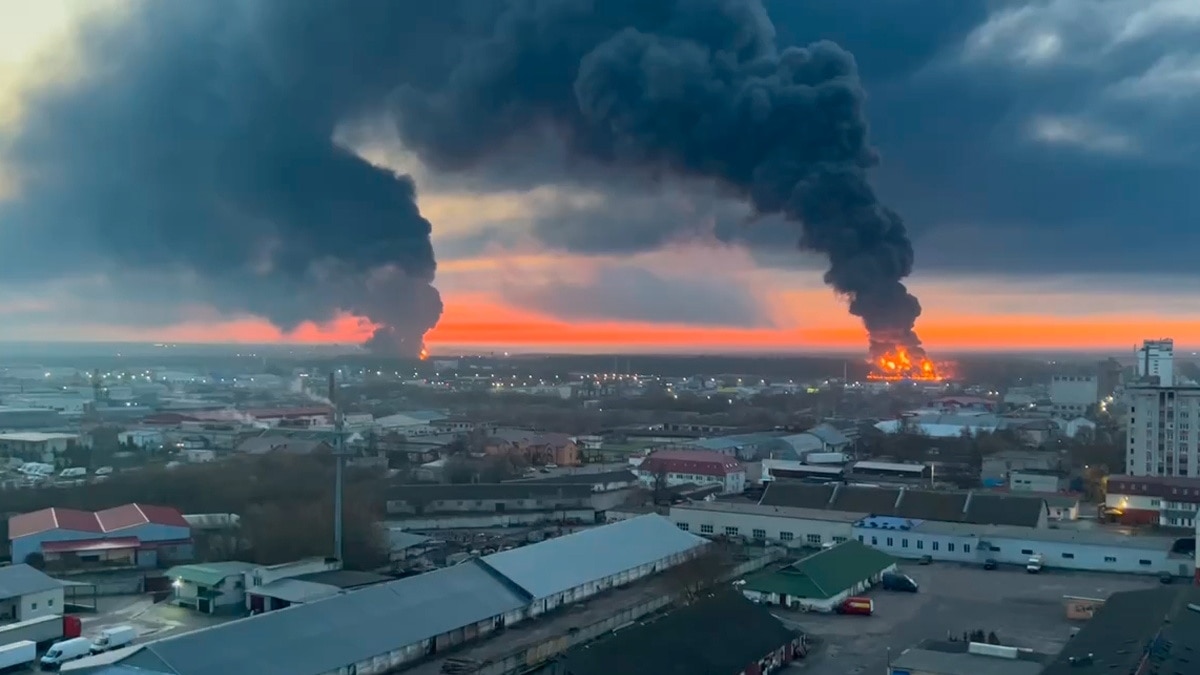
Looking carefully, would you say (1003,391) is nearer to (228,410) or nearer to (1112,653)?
(228,410)

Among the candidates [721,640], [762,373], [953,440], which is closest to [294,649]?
[721,640]

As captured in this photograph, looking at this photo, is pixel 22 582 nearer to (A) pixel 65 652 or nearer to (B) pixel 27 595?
(B) pixel 27 595

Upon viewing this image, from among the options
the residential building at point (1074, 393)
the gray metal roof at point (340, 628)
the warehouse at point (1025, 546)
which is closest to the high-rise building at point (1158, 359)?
the residential building at point (1074, 393)

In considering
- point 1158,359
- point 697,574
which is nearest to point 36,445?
point 697,574

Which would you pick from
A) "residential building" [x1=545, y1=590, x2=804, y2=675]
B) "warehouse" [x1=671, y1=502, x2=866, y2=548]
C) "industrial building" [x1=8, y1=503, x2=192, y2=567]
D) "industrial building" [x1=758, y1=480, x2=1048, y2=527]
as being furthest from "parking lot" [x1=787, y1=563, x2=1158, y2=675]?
"industrial building" [x1=8, y1=503, x2=192, y2=567]

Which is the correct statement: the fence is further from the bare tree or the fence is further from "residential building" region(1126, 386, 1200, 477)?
"residential building" region(1126, 386, 1200, 477)
